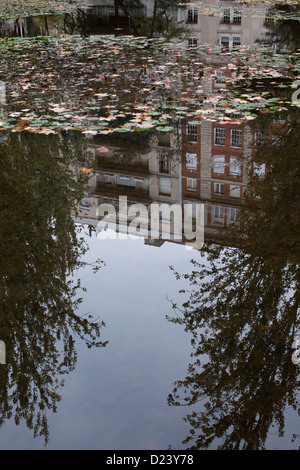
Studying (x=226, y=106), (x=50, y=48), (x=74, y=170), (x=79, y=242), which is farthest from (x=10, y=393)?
(x=50, y=48)

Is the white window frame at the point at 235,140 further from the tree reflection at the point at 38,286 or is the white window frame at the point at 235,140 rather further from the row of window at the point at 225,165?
the tree reflection at the point at 38,286

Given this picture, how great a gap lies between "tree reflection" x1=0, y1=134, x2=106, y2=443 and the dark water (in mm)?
16

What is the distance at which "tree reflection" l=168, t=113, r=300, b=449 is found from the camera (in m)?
3.59

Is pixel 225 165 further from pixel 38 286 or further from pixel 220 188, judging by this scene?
pixel 38 286

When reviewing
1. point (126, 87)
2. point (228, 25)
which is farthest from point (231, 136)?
point (228, 25)

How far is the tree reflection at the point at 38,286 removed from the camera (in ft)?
12.9

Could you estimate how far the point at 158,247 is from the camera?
20.1ft

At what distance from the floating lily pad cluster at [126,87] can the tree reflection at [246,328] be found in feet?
13.9

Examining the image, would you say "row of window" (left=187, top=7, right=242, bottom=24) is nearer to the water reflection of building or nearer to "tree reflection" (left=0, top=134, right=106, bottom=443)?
the water reflection of building

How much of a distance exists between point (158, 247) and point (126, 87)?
8367 millimetres

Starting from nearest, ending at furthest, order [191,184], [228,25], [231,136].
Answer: [191,184] → [231,136] → [228,25]

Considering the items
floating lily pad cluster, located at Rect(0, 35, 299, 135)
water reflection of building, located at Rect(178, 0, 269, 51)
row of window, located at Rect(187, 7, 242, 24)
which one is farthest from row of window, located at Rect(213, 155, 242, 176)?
row of window, located at Rect(187, 7, 242, 24)

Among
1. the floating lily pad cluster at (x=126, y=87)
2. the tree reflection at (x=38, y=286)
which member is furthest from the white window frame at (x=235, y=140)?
the tree reflection at (x=38, y=286)

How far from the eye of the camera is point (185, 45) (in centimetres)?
2116
